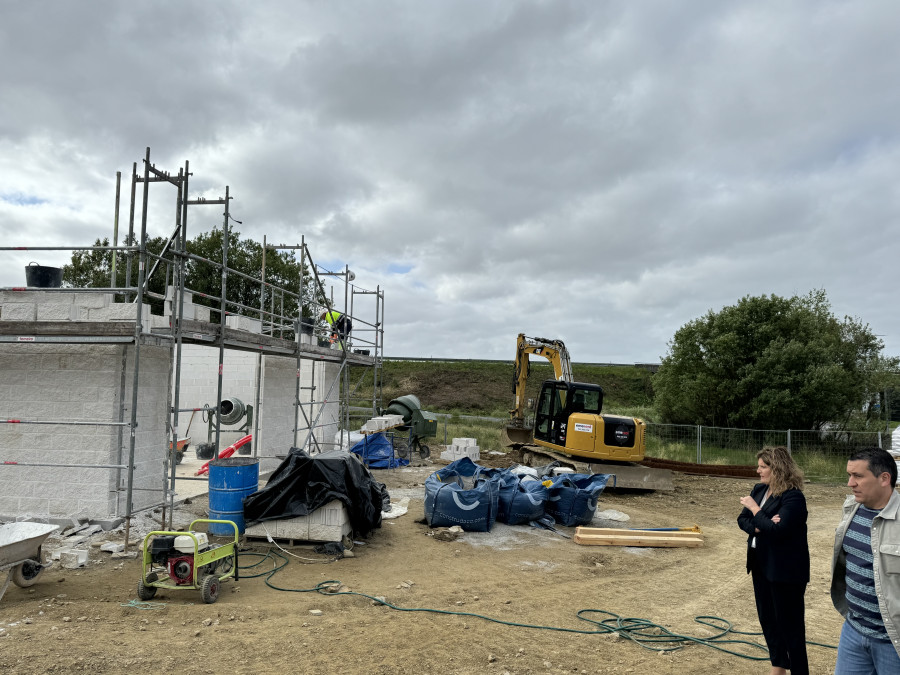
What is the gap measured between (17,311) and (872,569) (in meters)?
10.2

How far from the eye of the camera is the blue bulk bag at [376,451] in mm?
16172

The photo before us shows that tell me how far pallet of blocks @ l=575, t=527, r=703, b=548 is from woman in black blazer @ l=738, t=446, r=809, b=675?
17.5ft

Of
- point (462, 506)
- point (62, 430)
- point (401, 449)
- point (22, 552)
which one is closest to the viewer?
point (22, 552)

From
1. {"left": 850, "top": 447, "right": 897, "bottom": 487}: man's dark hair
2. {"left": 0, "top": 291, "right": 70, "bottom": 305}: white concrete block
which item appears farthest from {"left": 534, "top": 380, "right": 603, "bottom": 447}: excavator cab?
{"left": 850, "top": 447, "right": 897, "bottom": 487}: man's dark hair

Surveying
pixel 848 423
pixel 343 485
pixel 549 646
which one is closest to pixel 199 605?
pixel 343 485

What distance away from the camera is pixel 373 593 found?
6820 mm

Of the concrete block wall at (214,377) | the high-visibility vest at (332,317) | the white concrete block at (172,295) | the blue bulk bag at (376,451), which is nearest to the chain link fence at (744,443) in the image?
the blue bulk bag at (376,451)

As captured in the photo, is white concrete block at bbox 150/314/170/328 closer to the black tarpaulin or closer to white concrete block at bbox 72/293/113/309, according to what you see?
white concrete block at bbox 72/293/113/309

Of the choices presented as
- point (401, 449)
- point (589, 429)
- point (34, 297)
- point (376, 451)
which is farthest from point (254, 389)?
point (589, 429)

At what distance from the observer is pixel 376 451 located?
16.3 m

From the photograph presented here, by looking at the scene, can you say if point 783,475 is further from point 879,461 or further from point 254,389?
point 254,389

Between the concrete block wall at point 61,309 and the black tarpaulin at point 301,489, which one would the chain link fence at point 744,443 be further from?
the concrete block wall at point 61,309

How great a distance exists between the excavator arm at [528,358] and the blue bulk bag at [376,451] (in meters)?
3.88

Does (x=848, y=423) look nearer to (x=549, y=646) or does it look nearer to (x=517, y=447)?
(x=517, y=447)
